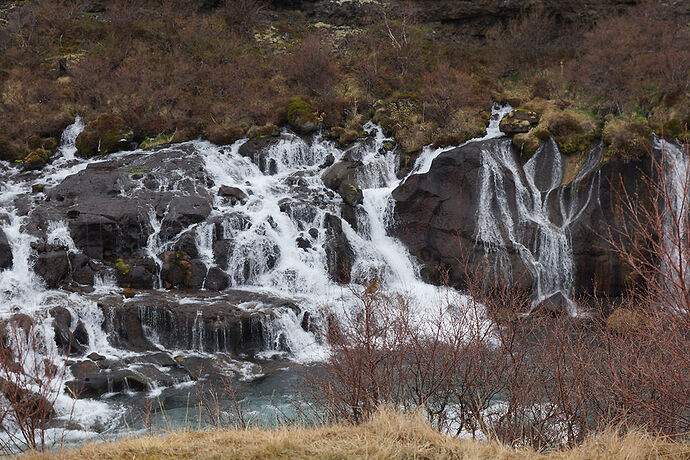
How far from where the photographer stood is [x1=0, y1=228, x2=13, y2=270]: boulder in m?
17.0

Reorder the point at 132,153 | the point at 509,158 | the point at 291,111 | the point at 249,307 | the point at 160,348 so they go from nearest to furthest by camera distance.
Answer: the point at 160,348 → the point at 249,307 → the point at 509,158 → the point at 132,153 → the point at 291,111

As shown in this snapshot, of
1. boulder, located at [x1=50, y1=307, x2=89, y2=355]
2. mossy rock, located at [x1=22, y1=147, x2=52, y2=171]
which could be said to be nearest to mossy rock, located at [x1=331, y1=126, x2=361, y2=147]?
mossy rock, located at [x1=22, y1=147, x2=52, y2=171]

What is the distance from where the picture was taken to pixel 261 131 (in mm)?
25703

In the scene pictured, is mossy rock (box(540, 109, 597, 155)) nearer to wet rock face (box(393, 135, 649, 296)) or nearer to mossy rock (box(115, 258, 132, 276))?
wet rock face (box(393, 135, 649, 296))

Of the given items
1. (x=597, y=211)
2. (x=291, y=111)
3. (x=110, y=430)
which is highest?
(x=291, y=111)

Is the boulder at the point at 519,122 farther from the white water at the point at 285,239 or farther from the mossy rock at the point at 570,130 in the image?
the white water at the point at 285,239

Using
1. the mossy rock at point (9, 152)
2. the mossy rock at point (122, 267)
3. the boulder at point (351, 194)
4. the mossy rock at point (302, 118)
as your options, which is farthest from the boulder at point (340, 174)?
the mossy rock at point (9, 152)

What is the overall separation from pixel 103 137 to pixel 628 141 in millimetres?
21923

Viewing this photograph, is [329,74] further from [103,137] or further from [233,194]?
[103,137]

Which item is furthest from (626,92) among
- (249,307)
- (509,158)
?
(249,307)

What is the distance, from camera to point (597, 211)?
20406 mm

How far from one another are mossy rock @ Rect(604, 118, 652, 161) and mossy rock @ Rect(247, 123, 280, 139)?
46.6 feet

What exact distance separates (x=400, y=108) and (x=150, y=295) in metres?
16.1

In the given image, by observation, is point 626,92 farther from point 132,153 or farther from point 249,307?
point 132,153
